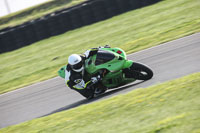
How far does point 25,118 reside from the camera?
30.5ft

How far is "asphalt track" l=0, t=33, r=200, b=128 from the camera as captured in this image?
28.9 feet

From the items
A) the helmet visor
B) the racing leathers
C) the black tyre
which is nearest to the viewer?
the black tyre

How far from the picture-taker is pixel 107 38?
16062mm

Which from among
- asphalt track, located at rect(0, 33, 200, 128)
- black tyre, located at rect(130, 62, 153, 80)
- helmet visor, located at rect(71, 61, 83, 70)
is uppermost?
helmet visor, located at rect(71, 61, 83, 70)

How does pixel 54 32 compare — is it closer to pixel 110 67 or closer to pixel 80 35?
pixel 80 35

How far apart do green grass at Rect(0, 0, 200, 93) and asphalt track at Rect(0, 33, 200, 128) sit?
933mm

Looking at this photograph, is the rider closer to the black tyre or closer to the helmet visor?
the helmet visor

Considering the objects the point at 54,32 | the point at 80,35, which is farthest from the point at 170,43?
the point at 54,32

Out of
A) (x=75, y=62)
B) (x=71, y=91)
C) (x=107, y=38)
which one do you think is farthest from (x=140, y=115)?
(x=107, y=38)

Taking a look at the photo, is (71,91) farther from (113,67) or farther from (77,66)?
(113,67)

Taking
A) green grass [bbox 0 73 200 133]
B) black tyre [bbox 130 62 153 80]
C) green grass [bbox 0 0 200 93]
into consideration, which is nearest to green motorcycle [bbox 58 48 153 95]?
black tyre [bbox 130 62 153 80]

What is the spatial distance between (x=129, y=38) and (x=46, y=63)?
162 inches

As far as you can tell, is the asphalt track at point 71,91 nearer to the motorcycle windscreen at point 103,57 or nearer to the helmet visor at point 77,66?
the motorcycle windscreen at point 103,57

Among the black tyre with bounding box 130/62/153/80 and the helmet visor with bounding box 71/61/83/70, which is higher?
the helmet visor with bounding box 71/61/83/70
